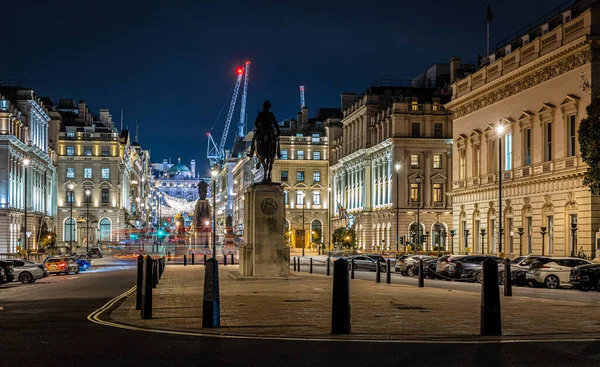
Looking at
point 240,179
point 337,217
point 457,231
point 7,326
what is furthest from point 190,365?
point 240,179

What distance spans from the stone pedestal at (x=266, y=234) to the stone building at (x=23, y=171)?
63339 mm

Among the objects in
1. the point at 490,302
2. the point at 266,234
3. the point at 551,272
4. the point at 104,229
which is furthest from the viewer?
the point at 104,229

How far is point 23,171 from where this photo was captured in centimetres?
11919

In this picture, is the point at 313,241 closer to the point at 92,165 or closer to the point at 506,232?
the point at 92,165

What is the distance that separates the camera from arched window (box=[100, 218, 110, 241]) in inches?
6038

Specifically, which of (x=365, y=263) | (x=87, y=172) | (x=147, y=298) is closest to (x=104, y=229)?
(x=87, y=172)

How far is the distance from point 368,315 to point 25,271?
3251 centimetres

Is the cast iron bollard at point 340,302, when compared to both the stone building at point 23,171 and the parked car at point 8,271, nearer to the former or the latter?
the parked car at point 8,271

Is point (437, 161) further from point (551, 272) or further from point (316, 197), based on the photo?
point (551, 272)

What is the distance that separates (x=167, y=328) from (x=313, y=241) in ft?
412

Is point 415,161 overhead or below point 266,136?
overhead

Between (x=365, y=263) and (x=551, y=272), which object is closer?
(x=551, y=272)

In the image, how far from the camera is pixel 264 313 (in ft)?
68.7

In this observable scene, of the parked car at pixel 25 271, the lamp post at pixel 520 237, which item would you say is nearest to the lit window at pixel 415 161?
the lamp post at pixel 520 237
